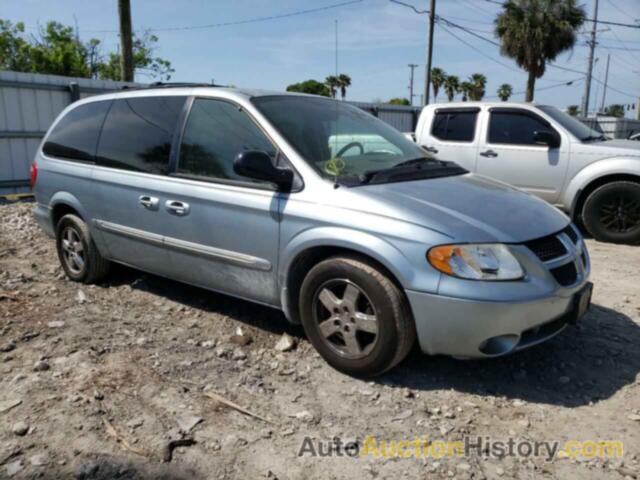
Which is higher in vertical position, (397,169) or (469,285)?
(397,169)

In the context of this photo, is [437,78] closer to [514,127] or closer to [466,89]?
[466,89]

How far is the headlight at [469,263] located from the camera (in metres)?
2.77

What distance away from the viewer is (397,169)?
3.53m

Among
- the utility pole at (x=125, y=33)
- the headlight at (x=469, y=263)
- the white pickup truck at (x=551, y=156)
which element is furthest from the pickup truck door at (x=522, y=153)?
the utility pole at (x=125, y=33)

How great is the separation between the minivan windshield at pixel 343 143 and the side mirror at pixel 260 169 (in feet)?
0.64

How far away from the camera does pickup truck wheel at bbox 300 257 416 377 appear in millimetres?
2918

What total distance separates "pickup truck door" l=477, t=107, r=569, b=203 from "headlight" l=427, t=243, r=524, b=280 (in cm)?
473

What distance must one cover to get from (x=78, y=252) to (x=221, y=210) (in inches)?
78.9

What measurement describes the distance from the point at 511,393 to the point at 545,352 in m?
0.61

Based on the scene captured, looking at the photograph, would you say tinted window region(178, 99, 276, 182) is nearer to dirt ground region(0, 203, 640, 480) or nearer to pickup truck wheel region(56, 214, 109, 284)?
dirt ground region(0, 203, 640, 480)

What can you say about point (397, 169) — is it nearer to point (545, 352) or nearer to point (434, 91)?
point (545, 352)

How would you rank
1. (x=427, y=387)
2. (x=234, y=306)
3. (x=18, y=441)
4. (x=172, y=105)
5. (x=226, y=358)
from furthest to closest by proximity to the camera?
(x=234, y=306)
(x=172, y=105)
(x=226, y=358)
(x=427, y=387)
(x=18, y=441)

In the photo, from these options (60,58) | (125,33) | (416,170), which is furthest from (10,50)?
(416,170)

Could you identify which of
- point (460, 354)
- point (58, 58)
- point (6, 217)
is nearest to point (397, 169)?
point (460, 354)
